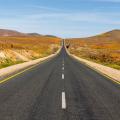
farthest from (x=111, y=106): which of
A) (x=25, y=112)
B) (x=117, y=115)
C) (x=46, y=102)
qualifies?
(x=25, y=112)

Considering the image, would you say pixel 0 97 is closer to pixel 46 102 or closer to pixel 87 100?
pixel 46 102

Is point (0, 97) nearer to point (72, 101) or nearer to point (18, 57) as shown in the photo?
point (72, 101)

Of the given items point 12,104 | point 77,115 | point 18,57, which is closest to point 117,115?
point 77,115

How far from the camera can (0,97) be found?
37.1 ft

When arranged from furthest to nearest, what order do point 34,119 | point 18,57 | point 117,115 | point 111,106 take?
point 18,57 → point 111,106 → point 117,115 → point 34,119

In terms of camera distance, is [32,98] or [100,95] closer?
[32,98]

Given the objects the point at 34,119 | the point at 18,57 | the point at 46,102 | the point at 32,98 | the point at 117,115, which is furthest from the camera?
the point at 18,57

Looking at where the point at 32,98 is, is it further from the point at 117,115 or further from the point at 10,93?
the point at 117,115

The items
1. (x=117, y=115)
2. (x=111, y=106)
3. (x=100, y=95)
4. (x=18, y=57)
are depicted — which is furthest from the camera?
(x=18, y=57)

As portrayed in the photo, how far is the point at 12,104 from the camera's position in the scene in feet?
32.6

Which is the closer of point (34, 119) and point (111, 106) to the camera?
point (34, 119)

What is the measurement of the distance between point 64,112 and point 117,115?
5.39 ft

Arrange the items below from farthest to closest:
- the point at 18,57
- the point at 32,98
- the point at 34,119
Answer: the point at 18,57
the point at 32,98
the point at 34,119

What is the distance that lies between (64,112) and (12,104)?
2129 mm
